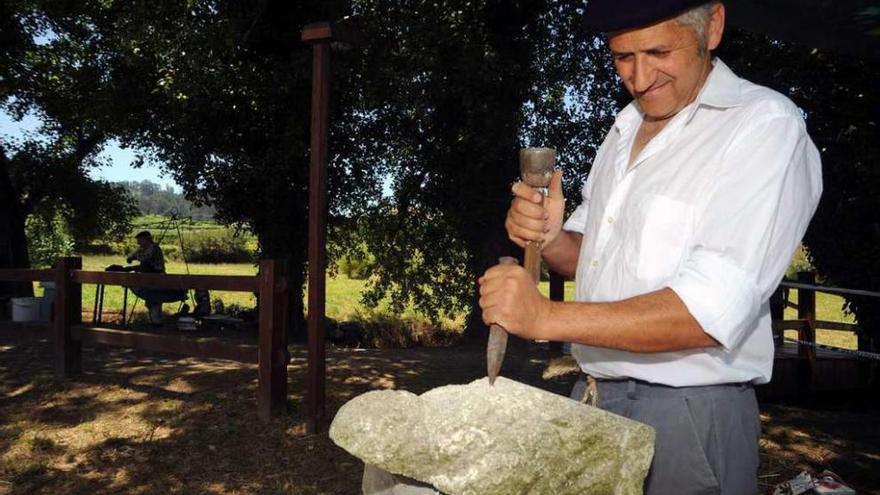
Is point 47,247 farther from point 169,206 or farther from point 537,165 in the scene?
point 169,206

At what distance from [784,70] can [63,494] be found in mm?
8328

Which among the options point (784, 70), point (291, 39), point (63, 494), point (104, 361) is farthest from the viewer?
point (291, 39)

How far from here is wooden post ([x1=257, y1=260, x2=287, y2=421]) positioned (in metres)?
6.17

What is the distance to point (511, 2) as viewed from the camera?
10438 mm

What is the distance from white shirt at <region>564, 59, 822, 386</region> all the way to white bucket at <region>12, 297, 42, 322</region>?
13253mm

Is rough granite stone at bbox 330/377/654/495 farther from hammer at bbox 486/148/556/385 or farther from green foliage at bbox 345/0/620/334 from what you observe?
green foliage at bbox 345/0/620/334

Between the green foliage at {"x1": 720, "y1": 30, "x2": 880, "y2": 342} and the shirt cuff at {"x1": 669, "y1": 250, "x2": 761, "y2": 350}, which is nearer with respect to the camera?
the shirt cuff at {"x1": 669, "y1": 250, "x2": 761, "y2": 350}

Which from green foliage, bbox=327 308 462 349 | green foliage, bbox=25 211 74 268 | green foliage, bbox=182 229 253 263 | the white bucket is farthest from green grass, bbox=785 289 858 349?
green foliage, bbox=182 229 253 263

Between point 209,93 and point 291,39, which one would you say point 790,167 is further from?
point 291,39

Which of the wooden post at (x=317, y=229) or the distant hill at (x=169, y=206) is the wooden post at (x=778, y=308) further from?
the distant hill at (x=169, y=206)

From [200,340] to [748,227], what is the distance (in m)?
6.14

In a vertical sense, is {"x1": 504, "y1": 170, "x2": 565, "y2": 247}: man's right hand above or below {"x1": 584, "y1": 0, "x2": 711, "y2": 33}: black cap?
below

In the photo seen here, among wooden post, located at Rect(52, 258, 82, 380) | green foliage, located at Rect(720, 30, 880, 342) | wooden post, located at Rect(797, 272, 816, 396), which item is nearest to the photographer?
green foliage, located at Rect(720, 30, 880, 342)

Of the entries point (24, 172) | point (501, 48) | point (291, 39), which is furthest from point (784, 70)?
point (24, 172)
